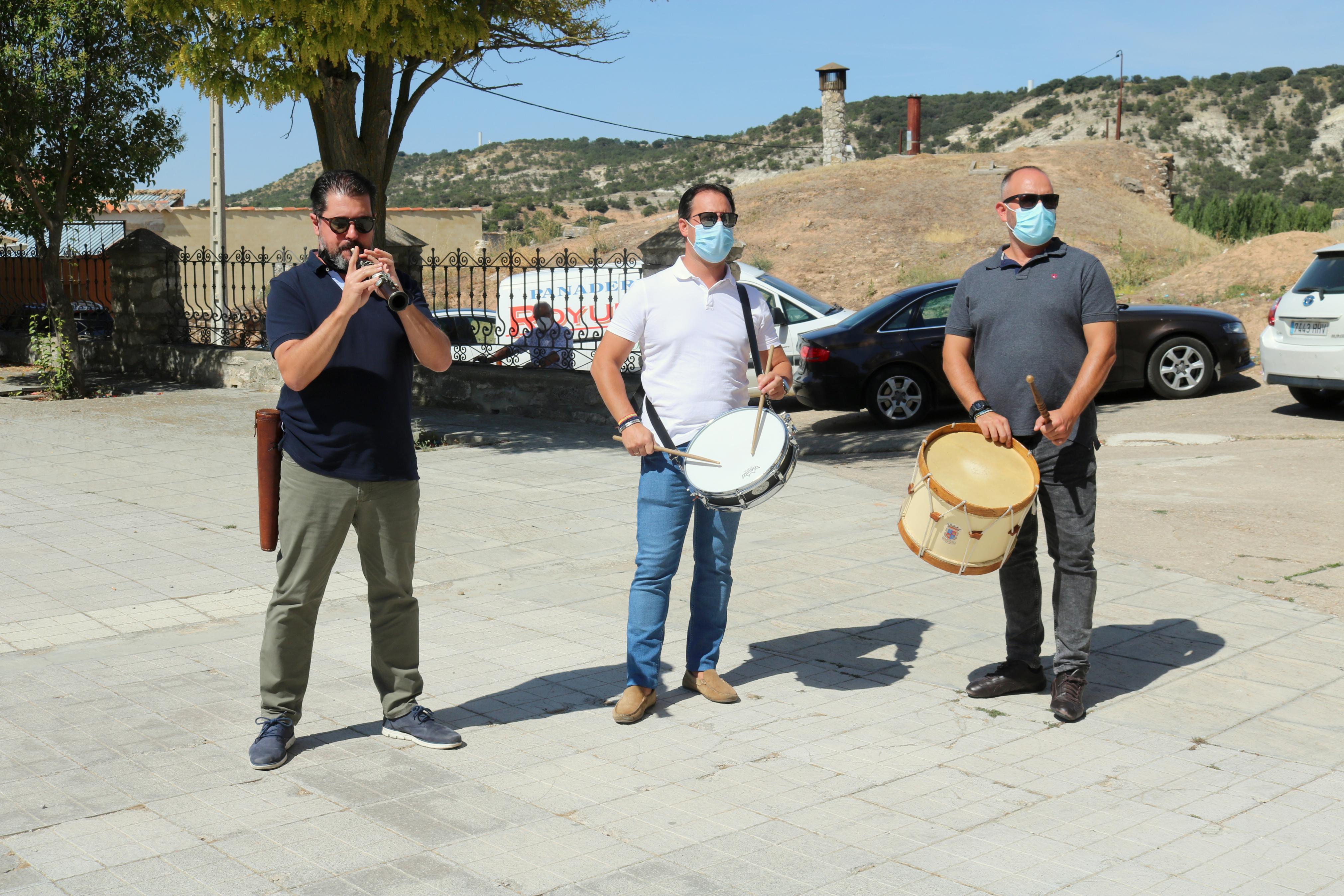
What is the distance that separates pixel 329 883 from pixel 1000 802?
210 cm

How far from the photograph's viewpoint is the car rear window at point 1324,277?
1259 cm

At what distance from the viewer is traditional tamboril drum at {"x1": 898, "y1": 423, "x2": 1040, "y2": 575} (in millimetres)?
4719

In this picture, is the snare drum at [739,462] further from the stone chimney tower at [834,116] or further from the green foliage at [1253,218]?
the stone chimney tower at [834,116]

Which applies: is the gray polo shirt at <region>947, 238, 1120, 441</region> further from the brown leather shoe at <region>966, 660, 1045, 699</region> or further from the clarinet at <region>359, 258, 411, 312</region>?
the clarinet at <region>359, 258, 411, 312</region>

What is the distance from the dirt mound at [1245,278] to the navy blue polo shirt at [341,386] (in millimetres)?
17507

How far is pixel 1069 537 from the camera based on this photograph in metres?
5.07

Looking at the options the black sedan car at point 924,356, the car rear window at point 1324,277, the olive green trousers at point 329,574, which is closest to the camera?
the olive green trousers at point 329,574

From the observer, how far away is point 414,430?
13.5m

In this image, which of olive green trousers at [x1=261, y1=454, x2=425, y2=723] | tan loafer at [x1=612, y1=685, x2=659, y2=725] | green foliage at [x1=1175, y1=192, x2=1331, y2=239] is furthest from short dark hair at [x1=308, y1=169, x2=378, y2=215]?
green foliage at [x1=1175, y1=192, x2=1331, y2=239]

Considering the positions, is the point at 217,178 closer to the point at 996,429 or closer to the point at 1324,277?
the point at 1324,277

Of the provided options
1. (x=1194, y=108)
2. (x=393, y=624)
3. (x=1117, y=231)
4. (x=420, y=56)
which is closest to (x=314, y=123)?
(x=420, y=56)

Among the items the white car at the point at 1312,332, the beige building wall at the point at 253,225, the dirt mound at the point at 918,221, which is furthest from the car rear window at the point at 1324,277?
the beige building wall at the point at 253,225

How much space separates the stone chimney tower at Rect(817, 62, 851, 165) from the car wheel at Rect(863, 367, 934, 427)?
39482mm

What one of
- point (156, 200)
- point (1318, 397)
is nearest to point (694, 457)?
point (1318, 397)
